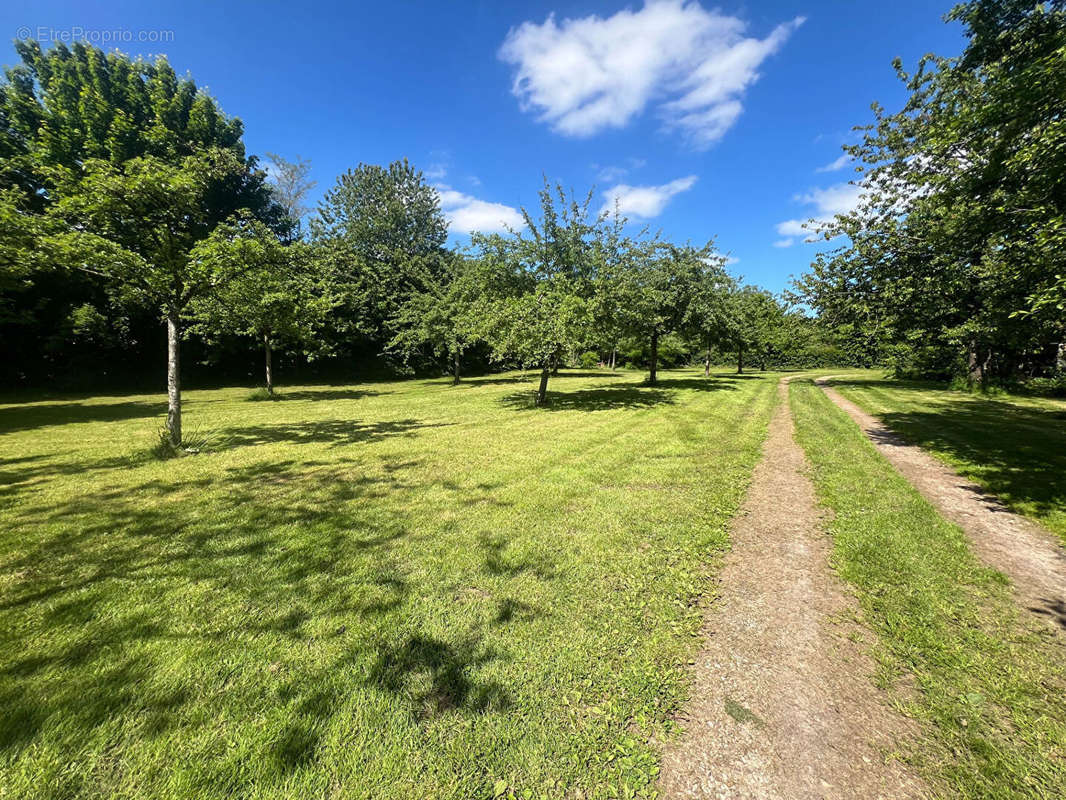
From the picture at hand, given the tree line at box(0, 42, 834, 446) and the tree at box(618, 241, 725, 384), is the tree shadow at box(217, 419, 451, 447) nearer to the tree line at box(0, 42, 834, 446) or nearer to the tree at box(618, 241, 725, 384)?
the tree line at box(0, 42, 834, 446)

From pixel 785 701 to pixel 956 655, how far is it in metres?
1.62

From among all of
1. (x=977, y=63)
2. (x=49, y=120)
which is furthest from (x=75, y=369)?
(x=977, y=63)

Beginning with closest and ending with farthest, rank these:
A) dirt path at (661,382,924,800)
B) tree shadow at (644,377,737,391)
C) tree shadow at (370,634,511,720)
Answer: dirt path at (661,382,924,800) < tree shadow at (370,634,511,720) < tree shadow at (644,377,737,391)

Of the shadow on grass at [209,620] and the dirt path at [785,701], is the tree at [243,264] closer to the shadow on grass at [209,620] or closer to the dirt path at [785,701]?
the shadow on grass at [209,620]

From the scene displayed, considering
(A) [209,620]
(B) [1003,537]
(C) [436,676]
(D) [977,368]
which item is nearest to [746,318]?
(D) [977,368]

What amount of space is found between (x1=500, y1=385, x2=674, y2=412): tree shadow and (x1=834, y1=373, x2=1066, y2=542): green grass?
7.99 m

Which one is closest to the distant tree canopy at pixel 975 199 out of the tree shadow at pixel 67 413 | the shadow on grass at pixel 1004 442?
the shadow on grass at pixel 1004 442

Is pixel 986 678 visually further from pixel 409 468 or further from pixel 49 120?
pixel 49 120

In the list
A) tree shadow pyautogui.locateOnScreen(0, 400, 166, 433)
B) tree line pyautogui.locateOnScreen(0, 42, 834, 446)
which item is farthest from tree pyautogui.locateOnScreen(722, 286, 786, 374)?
tree shadow pyautogui.locateOnScreen(0, 400, 166, 433)

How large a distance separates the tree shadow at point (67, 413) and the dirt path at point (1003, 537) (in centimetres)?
2027

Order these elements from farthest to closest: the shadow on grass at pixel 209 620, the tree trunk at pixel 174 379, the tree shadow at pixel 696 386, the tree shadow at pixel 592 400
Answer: the tree shadow at pixel 696 386 < the tree shadow at pixel 592 400 < the tree trunk at pixel 174 379 < the shadow on grass at pixel 209 620

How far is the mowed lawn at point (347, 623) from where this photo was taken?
2125 millimetres

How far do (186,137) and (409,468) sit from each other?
3075cm

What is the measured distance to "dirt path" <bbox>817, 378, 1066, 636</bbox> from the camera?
12.3ft
